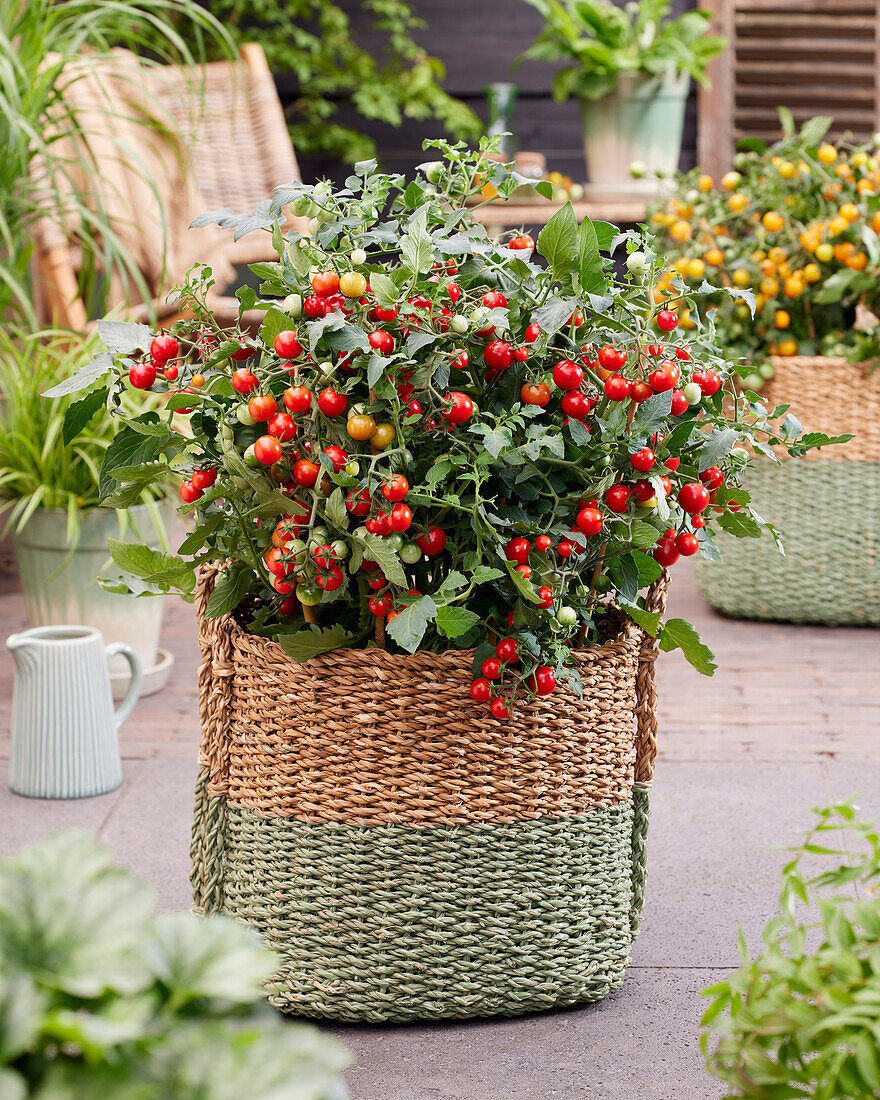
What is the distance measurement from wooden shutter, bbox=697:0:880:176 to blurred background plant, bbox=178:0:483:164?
83 cm

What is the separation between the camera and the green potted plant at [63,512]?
199 cm

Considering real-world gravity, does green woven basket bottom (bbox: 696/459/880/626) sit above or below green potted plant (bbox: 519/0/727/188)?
below

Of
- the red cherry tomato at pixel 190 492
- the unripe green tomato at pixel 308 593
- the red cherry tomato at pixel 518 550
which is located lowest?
the unripe green tomato at pixel 308 593

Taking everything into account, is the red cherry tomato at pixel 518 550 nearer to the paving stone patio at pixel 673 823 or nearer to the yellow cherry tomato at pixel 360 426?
the yellow cherry tomato at pixel 360 426

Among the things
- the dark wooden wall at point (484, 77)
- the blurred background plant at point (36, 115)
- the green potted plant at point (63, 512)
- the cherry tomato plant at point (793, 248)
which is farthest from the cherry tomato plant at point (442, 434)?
the dark wooden wall at point (484, 77)

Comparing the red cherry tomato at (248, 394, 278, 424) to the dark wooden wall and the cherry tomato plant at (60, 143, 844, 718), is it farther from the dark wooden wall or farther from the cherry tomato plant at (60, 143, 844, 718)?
the dark wooden wall

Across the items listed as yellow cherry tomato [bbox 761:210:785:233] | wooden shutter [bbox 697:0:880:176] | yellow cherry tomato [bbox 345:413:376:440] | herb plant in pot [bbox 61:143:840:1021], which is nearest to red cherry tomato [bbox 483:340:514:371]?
herb plant in pot [bbox 61:143:840:1021]

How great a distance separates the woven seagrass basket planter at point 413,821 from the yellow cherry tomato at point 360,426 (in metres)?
0.20

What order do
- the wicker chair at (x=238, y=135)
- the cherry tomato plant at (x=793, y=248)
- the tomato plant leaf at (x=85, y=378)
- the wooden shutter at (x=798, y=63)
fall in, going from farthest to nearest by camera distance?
the wooden shutter at (x=798, y=63), the wicker chair at (x=238, y=135), the cherry tomato plant at (x=793, y=248), the tomato plant leaf at (x=85, y=378)

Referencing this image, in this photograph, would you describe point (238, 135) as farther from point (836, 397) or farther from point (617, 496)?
point (617, 496)

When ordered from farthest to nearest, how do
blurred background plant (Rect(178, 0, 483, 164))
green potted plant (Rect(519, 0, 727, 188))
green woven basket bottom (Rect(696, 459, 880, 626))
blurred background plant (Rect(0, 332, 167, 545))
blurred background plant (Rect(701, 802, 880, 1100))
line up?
blurred background plant (Rect(178, 0, 483, 164)) → green potted plant (Rect(519, 0, 727, 188)) → green woven basket bottom (Rect(696, 459, 880, 626)) → blurred background plant (Rect(0, 332, 167, 545)) → blurred background plant (Rect(701, 802, 880, 1100))

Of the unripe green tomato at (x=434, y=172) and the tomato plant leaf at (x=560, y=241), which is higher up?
the unripe green tomato at (x=434, y=172)

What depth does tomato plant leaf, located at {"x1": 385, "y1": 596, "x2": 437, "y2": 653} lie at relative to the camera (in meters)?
0.97

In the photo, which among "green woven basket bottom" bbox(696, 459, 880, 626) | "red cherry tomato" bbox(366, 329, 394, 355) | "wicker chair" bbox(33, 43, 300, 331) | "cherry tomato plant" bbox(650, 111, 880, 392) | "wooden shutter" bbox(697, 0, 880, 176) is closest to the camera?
"red cherry tomato" bbox(366, 329, 394, 355)
